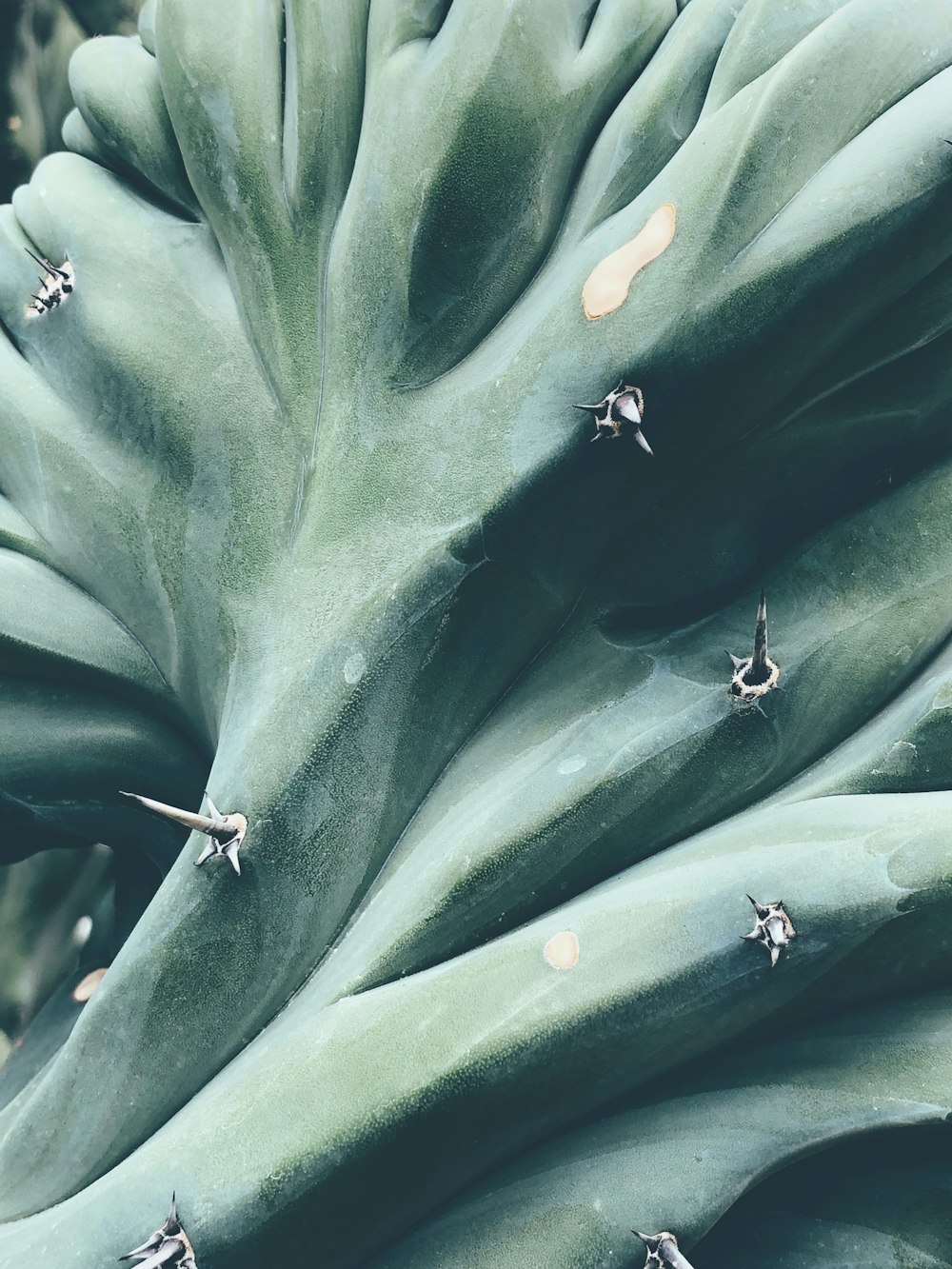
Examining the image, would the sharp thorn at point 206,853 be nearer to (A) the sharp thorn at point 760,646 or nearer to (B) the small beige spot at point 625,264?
(A) the sharp thorn at point 760,646

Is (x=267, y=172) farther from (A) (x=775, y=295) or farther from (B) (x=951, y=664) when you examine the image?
(B) (x=951, y=664)

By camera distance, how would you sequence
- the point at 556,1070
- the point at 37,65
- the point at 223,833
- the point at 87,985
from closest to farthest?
1. the point at 556,1070
2. the point at 223,833
3. the point at 87,985
4. the point at 37,65

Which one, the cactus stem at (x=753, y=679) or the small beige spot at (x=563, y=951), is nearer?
the small beige spot at (x=563, y=951)

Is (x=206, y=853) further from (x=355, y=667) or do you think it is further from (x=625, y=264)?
(x=625, y=264)

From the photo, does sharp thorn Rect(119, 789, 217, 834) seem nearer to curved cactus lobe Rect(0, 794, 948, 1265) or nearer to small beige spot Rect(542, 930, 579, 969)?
curved cactus lobe Rect(0, 794, 948, 1265)

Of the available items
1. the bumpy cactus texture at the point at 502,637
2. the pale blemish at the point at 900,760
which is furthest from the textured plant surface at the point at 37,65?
the pale blemish at the point at 900,760

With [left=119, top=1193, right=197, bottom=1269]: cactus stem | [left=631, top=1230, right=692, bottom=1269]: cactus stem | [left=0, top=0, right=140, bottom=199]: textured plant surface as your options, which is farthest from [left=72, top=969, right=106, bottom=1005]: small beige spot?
[left=0, top=0, right=140, bottom=199]: textured plant surface

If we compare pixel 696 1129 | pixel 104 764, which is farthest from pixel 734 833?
pixel 104 764

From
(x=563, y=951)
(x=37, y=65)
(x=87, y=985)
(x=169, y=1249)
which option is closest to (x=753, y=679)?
(x=563, y=951)
